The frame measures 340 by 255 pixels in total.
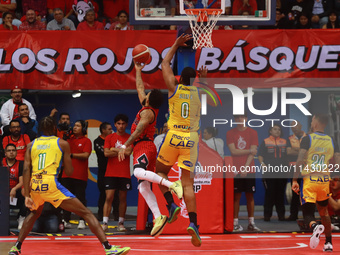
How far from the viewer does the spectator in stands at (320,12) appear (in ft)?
58.8

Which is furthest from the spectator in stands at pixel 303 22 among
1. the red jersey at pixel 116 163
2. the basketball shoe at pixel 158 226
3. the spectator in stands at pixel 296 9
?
the basketball shoe at pixel 158 226

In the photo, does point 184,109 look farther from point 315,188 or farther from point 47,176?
point 315,188

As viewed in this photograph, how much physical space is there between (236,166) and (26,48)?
5.79 m

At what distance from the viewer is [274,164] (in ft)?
50.5

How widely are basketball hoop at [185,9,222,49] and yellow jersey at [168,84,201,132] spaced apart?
1.91 m

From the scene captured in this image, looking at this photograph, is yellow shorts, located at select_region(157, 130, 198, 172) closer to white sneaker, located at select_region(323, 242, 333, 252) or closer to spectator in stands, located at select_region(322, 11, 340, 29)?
white sneaker, located at select_region(323, 242, 333, 252)

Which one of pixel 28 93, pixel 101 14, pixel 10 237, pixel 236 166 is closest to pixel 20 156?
pixel 10 237

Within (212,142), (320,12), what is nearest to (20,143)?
(212,142)

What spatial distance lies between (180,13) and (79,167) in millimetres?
4192

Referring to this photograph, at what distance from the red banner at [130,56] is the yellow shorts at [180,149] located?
17.9ft

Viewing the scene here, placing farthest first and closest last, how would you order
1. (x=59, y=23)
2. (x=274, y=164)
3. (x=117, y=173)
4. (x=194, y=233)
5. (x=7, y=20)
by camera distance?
(x=59, y=23) → (x=7, y=20) → (x=274, y=164) → (x=117, y=173) → (x=194, y=233)

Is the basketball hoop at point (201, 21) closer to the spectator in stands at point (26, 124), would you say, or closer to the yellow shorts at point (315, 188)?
the yellow shorts at point (315, 188)

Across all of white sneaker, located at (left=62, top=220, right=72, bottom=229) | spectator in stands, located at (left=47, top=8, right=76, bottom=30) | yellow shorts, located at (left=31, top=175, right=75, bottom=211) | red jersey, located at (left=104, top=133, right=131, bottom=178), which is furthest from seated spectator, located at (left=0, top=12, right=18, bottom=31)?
yellow shorts, located at (left=31, top=175, right=75, bottom=211)

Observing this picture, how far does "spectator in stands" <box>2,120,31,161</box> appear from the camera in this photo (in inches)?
543
